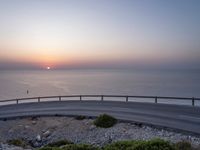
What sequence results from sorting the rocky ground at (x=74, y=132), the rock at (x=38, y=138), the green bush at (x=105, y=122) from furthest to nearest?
the green bush at (x=105, y=122), the rock at (x=38, y=138), the rocky ground at (x=74, y=132)

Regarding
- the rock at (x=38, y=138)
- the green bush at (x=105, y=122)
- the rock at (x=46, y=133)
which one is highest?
the green bush at (x=105, y=122)

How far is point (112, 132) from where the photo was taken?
21281mm

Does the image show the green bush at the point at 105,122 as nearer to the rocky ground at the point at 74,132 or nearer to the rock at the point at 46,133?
the rocky ground at the point at 74,132

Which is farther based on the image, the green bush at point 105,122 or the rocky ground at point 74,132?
the green bush at point 105,122

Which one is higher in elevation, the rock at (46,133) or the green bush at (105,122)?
the green bush at (105,122)

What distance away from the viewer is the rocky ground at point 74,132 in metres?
19.8

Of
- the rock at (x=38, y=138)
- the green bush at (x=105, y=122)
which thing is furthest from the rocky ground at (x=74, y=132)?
the green bush at (x=105, y=122)

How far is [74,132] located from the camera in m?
23.1

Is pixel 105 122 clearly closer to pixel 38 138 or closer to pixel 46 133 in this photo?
pixel 46 133

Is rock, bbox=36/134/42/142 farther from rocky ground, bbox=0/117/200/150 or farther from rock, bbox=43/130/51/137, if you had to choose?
rock, bbox=43/130/51/137

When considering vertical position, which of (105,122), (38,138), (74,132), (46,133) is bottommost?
(38,138)

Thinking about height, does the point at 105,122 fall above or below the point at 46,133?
above

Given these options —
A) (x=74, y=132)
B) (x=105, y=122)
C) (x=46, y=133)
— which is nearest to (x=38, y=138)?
(x=46, y=133)

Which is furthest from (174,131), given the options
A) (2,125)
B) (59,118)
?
(2,125)
